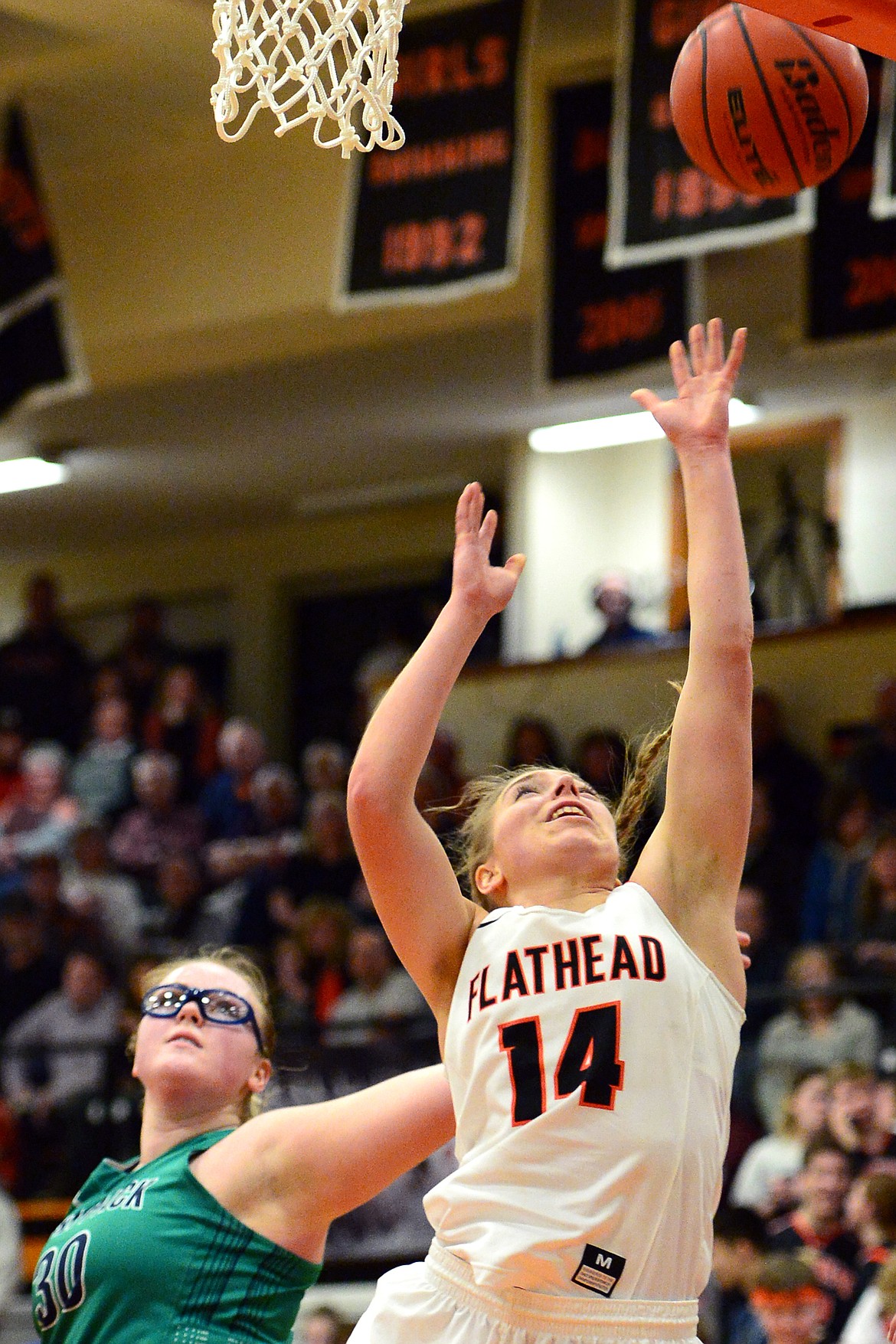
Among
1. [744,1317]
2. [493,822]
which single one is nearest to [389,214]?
[744,1317]

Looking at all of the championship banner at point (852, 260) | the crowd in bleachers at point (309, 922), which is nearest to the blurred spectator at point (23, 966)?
the crowd in bleachers at point (309, 922)

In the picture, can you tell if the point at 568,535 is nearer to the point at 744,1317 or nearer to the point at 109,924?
the point at 109,924

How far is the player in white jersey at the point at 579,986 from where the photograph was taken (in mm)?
2557

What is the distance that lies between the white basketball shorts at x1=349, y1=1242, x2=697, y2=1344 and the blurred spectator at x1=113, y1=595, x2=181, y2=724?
33.4 ft

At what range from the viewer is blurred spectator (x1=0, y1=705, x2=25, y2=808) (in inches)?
470

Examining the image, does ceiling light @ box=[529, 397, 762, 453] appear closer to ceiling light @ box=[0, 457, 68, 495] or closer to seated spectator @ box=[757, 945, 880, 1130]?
ceiling light @ box=[0, 457, 68, 495]

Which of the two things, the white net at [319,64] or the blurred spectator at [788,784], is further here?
the blurred spectator at [788,784]

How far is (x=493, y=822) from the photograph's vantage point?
2953mm

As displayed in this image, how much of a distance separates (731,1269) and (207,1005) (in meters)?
3.60

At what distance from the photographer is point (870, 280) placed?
7.85 meters

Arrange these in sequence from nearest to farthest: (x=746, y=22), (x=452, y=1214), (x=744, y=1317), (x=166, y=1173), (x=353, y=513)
Result: 1. (x=452, y=1214)
2. (x=166, y=1173)
3. (x=746, y=22)
4. (x=744, y=1317)
5. (x=353, y=513)

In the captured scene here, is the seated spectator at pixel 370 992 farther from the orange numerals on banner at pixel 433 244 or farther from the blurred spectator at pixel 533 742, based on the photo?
the orange numerals on banner at pixel 433 244

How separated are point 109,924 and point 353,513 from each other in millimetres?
5102

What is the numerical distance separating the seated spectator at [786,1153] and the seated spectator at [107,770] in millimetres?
5612
